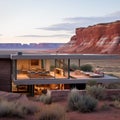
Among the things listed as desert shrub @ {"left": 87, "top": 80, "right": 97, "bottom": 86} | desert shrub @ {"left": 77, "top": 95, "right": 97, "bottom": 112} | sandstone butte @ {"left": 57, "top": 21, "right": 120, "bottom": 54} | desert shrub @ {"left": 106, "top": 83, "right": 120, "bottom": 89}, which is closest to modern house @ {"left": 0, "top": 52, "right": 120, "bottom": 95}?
desert shrub @ {"left": 106, "top": 83, "right": 120, "bottom": 89}

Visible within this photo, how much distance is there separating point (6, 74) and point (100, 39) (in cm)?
9128

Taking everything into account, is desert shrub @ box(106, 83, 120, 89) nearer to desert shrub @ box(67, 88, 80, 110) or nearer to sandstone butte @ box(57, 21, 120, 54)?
desert shrub @ box(67, 88, 80, 110)

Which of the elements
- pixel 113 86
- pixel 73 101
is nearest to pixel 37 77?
pixel 113 86

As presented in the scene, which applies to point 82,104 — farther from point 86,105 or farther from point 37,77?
point 37,77

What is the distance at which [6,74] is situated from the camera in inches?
961

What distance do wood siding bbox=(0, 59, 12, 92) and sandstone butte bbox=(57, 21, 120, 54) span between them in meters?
74.3

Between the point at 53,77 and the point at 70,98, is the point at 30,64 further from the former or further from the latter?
the point at 70,98

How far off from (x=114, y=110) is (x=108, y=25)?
99.6 meters

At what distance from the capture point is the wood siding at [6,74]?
79.1 ft

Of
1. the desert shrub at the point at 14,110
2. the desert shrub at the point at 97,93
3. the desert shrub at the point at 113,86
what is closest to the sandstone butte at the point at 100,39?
the desert shrub at the point at 113,86

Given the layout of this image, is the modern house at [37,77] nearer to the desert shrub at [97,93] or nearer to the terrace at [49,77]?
the terrace at [49,77]

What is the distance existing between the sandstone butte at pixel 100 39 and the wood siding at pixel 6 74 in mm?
74302

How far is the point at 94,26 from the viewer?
12081 centimetres

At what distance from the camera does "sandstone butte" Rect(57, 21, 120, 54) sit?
338 ft
